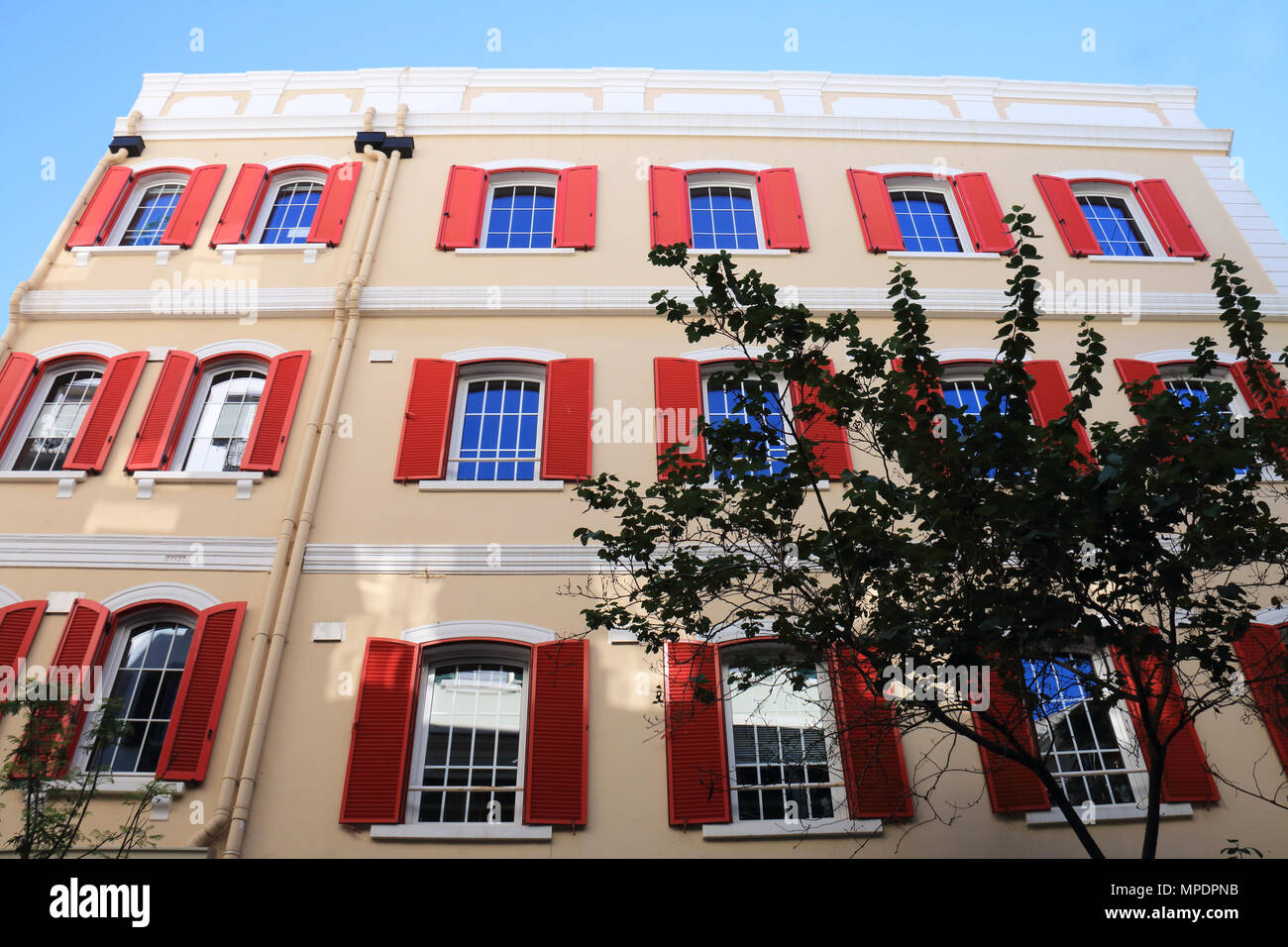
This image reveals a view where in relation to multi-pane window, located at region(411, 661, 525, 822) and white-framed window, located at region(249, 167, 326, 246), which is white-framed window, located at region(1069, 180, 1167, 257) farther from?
white-framed window, located at region(249, 167, 326, 246)

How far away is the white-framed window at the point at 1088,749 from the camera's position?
834 cm

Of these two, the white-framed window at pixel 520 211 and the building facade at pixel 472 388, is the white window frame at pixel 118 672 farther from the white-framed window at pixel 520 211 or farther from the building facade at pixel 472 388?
the white-framed window at pixel 520 211

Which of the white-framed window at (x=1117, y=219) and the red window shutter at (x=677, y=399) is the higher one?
the white-framed window at (x=1117, y=219)

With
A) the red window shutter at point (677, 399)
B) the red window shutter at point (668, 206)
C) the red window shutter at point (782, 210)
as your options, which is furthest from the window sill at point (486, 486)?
the red window shutter at point (782, 210)

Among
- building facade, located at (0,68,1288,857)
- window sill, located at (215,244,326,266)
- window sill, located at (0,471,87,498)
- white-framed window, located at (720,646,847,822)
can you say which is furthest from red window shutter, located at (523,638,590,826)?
window sill, located at (215,244,326,266)

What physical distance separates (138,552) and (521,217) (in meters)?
6.84

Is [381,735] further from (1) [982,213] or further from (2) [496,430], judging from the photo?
(1) [982,213]

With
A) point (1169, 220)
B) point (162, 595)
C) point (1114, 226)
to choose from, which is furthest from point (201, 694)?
point (1169, 220)

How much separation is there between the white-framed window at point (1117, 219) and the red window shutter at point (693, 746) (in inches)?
348

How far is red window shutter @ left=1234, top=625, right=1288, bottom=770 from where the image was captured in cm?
761

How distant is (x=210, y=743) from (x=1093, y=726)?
823cm

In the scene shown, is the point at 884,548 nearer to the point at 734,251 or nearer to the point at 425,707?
the point at 425,707

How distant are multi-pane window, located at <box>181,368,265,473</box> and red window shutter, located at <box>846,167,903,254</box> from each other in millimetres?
8325

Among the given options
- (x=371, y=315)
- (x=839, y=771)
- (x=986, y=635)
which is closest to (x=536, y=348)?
(x=371, y=315)
